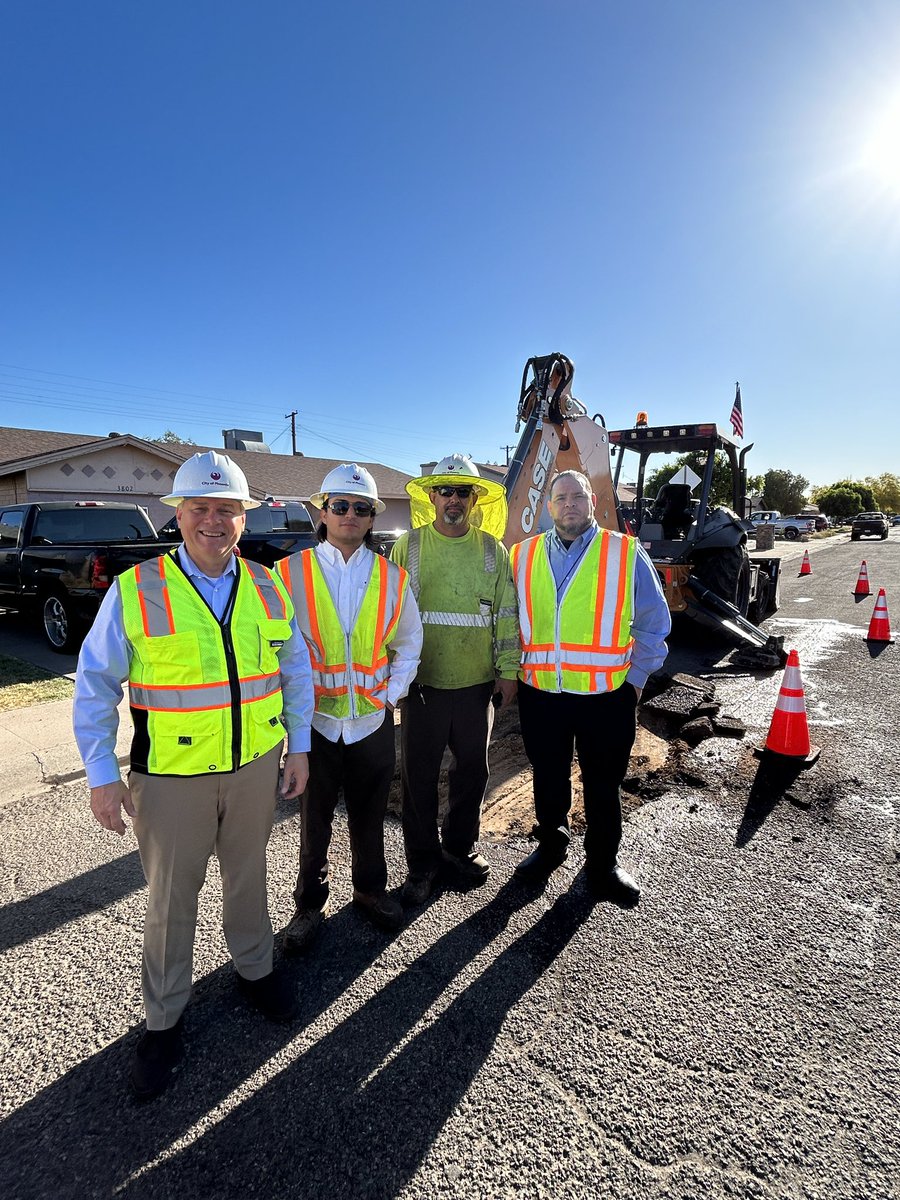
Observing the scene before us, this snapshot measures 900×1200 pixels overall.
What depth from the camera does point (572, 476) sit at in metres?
3.11

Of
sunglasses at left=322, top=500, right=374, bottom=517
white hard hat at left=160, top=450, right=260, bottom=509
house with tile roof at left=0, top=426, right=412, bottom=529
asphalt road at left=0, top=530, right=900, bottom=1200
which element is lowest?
asphalt road at left=0, top=530, right=900, bottom=1200

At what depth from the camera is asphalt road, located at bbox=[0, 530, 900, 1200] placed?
1.80m

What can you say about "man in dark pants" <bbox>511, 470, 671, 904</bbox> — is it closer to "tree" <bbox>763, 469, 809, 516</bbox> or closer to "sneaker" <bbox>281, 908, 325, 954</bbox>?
"sneaker" <bbox>281, 908, 325, 954</bbox>

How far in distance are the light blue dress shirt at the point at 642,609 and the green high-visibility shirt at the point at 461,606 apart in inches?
11.2

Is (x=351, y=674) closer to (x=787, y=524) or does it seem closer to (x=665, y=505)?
(x=665, y=505)

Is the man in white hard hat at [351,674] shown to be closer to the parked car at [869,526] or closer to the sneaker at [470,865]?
the sneaker at [470,865]

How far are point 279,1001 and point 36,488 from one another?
1773cm

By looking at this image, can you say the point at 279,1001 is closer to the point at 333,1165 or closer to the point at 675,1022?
the point at 333,1165

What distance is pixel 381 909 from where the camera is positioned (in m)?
2.83

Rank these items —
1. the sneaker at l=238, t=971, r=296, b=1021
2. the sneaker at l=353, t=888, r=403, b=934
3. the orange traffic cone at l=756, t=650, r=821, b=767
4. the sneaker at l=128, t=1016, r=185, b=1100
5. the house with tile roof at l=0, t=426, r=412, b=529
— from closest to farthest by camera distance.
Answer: the sneaker at l=128, t=1016, r=185, b=1100, the sneaker at l=238, t=971, r=296, b=1021, the sneaker at l=353, t=888, r=403, b=934, the orange traffic cone at l=756, t=650, r=821, b=767, the house with tile roof at l=0, t=426, r=412, b=529

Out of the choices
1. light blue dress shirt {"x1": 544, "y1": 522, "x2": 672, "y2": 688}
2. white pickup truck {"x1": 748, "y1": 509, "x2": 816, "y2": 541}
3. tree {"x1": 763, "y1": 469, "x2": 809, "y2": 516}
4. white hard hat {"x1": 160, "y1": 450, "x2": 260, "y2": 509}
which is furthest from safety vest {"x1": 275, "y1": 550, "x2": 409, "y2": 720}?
tree {"x1": 763, "y1": 469, "x2": 809, "y2": 516}

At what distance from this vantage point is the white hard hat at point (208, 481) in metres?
2.11

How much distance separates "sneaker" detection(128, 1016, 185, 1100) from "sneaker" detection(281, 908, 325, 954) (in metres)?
0.55

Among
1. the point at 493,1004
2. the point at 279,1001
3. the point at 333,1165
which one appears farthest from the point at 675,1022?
the point at 279,1001
